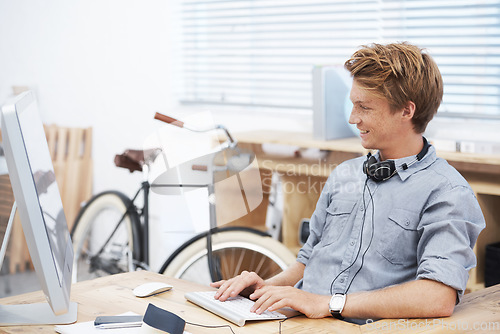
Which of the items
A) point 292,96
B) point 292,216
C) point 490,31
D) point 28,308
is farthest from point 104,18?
point 28,308

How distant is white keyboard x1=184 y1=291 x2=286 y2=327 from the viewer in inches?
58.0

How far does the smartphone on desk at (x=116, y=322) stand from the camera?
1.45m

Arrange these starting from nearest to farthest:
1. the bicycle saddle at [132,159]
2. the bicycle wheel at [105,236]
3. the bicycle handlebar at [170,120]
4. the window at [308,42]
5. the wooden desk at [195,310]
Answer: the wooden desk at [195,310]
the bicycle handlebar at [170,120]
the window at [308,42]
the bicycle saddle at [132,159]
the bicycle wheel at [105,236]

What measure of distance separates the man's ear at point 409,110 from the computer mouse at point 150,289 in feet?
2.47

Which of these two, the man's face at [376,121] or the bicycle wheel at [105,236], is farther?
the bicycle wheel at [105,236]

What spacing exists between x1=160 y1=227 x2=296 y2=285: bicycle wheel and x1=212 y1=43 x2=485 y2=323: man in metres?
0.97

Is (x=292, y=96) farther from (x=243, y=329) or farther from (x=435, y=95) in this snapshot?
(x=243, y=329)

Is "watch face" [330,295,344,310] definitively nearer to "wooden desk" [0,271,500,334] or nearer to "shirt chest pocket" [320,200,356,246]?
"wooden desk" [0,271,500,334]

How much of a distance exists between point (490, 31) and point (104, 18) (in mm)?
2439

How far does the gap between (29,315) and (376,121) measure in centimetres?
95

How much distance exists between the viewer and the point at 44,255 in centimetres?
126

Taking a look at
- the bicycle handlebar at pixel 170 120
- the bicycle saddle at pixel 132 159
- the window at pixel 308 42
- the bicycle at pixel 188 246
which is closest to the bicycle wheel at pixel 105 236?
the bicycle at pixel 188 246

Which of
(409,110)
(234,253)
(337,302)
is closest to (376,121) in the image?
(409,110)

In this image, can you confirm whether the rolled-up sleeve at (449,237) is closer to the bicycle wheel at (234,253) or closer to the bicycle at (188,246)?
the bicycle at (188,246)
